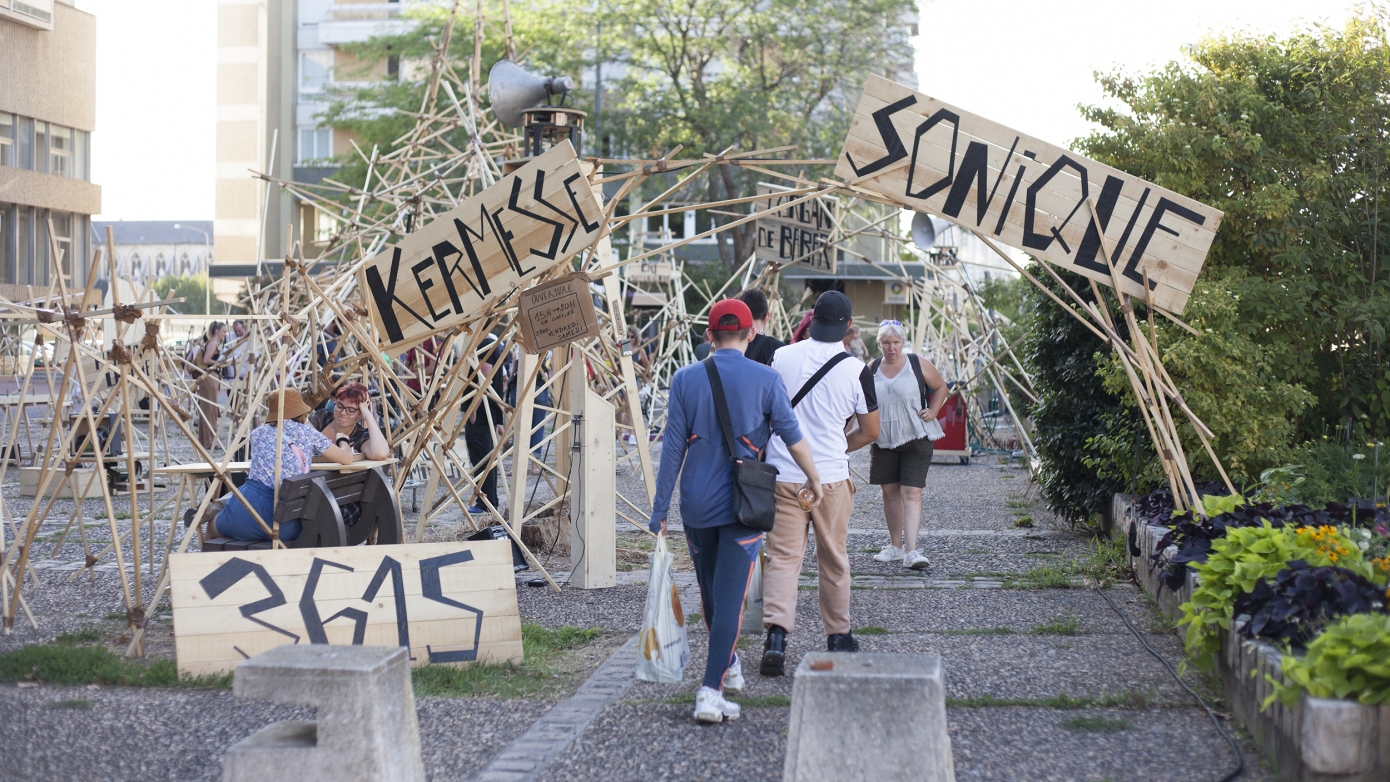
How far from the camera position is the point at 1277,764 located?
14.3ft

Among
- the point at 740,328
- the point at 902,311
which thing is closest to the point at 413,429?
the point at 740,328

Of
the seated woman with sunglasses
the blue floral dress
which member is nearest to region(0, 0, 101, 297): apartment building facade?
the seated woman with sunglasses

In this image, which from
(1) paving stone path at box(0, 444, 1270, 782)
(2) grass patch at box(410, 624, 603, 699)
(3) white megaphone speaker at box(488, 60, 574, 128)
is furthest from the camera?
(3) white megaphone speaker at box(488, 60, 574, 128)

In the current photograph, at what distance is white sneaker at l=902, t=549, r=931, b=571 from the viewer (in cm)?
863

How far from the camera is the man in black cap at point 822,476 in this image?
5.82 meters

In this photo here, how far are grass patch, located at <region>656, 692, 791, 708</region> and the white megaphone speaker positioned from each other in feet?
15.7

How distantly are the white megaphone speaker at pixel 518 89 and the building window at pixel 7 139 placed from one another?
24.8m

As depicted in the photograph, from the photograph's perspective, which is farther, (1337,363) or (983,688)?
(1337,363)

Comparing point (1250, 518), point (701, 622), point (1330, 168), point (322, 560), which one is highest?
point (1330, 168)

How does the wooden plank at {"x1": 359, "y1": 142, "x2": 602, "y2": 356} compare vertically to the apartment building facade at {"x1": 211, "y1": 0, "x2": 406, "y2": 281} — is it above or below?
below

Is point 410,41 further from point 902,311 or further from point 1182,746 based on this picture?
point 1182,746

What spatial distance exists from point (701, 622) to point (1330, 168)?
18.3ft

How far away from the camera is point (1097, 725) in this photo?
4.99m

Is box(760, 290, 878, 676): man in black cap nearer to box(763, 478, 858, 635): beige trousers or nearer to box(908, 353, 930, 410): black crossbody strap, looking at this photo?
box(763, 478, 858, 635): beige trousers
